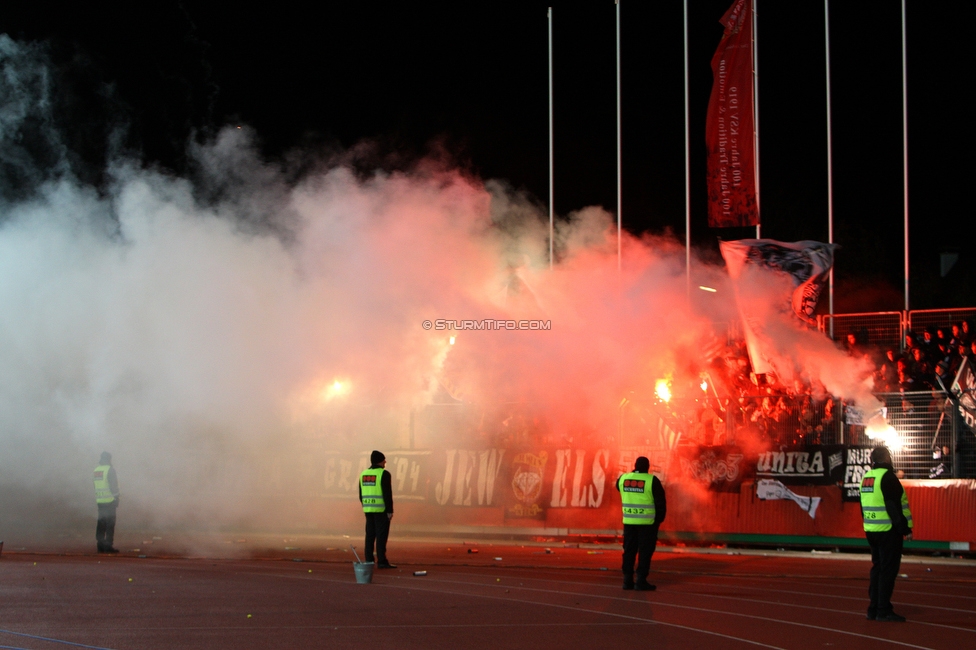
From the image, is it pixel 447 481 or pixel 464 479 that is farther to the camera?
pixel 447 481

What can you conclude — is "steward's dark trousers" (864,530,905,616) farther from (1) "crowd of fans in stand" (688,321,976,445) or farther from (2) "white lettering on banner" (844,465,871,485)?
(1) "crowd of fans in stand" (688,321,976,445)

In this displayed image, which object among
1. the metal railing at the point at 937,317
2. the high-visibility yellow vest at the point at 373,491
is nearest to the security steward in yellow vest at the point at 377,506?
the high-visibility yellow vest at the point at 373,491

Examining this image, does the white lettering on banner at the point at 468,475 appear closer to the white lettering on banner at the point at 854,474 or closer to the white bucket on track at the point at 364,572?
the white lettering on banner at the point at 854,474

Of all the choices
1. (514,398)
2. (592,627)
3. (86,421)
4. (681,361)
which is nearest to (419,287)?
(514,398)

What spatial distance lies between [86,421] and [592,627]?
1442 centimetres

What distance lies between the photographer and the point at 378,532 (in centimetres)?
1347

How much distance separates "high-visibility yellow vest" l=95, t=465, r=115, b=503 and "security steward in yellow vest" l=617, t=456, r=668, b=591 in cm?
903

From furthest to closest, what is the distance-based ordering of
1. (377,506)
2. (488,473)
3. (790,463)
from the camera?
(488,473), (790,463), (377,506)

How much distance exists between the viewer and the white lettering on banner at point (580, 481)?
1850cm

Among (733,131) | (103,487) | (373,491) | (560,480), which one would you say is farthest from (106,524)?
(733,131)

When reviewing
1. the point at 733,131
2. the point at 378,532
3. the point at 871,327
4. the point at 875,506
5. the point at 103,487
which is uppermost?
the point at 733,131

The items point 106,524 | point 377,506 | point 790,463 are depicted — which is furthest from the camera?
point 790,463

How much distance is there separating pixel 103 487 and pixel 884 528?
12387mm

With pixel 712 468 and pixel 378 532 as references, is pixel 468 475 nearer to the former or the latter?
pixel 712 468
